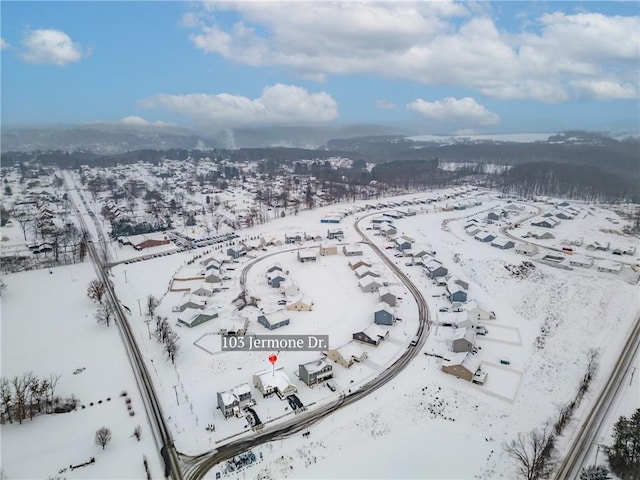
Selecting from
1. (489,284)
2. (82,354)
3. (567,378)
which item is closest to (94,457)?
(82,354)

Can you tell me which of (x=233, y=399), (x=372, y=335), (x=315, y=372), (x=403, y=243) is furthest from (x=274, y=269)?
(x=233, y=399)

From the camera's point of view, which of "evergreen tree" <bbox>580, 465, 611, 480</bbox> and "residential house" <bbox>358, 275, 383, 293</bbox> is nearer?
"evergreen tree" <bbox>580, 465, 611, 480</bbox>

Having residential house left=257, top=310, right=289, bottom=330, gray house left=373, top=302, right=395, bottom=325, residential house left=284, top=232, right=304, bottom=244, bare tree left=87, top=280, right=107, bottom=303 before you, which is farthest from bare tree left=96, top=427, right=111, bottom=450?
residential house left=284, top=232, right=304, bottom=244

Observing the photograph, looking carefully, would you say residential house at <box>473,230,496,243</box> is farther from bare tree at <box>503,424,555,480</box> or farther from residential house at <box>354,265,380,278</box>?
bare tree at <box>503,424,555,480</box>

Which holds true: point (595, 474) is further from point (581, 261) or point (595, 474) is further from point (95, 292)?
point (95, 292)

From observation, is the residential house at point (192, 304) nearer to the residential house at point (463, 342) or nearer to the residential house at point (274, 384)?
the residential house at point (274, 384)

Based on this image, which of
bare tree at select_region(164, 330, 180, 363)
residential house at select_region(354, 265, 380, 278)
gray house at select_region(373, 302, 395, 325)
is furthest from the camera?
residential house at select_region(354, 265, 380, 278)
